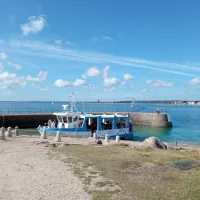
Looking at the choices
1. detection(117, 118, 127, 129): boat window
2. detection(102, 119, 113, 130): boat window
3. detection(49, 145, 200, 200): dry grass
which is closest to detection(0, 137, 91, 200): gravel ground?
detection(49, 145, 200, 200): dry grass

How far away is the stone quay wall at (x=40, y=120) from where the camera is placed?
50.1 m

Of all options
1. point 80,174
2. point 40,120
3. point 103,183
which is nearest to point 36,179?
point 80,174

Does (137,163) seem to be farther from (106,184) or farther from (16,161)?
(16,161)

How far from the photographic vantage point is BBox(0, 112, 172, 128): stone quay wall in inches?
1972

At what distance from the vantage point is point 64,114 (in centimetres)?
3447

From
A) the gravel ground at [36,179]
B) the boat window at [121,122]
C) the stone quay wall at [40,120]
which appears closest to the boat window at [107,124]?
the boat window at [121,122]

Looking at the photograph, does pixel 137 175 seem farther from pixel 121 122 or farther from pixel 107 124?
pixel 121 122

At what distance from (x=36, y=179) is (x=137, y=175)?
3765mm

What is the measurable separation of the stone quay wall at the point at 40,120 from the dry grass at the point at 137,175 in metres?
35.5

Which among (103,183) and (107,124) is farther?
(107,124)

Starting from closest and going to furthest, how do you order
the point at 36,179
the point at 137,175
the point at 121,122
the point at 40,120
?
the point at 36,179, the point at 137,175, the point at 121,122, the point at 40,120

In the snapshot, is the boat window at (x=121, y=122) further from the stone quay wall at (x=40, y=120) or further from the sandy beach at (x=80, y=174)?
the sandy beach at (x=80, y=174)

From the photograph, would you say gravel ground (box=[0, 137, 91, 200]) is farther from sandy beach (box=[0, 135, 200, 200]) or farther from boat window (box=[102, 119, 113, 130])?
boat window (box=[102, 119, 113, 130])

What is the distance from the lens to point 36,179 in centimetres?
1099
